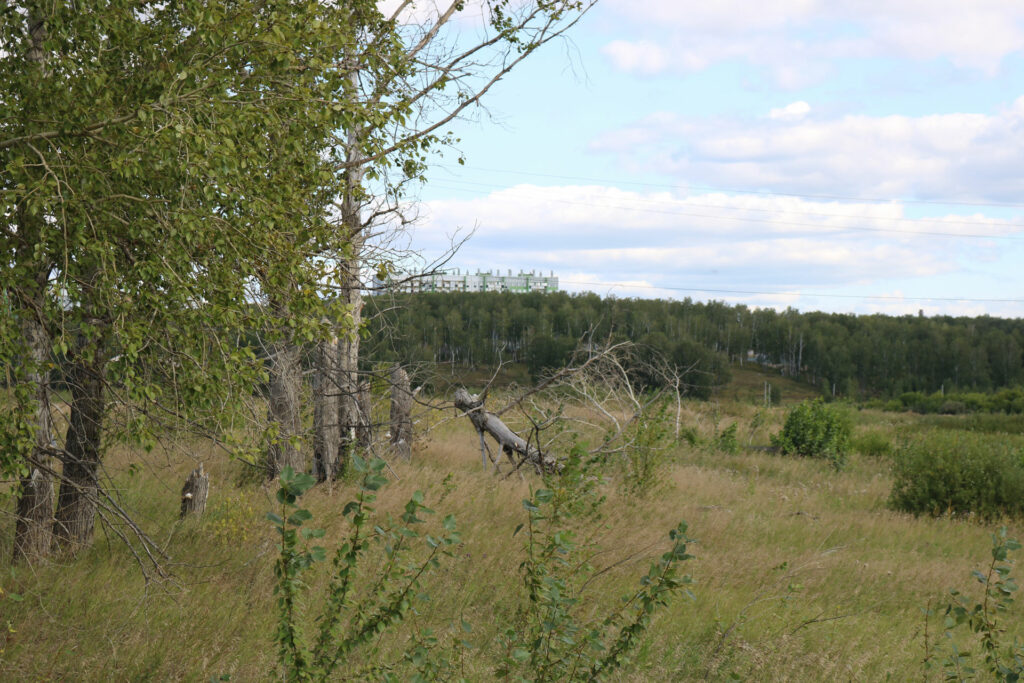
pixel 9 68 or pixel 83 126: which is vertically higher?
pixel 9 68

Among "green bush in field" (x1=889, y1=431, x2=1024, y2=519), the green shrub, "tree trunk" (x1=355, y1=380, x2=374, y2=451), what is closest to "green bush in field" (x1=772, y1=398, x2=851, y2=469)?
the green shrub

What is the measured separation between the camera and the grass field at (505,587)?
5.21 m

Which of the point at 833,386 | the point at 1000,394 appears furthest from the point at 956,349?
the point at 1000,394

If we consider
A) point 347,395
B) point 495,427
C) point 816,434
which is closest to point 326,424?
point 347,395

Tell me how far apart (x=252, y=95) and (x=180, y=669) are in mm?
3975

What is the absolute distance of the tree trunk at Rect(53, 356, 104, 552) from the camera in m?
6.79

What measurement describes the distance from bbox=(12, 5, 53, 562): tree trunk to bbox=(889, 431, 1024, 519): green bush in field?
44.6 feet

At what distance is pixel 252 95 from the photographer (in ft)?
19.6

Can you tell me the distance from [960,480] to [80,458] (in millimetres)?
13924

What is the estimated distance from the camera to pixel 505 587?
6.99m

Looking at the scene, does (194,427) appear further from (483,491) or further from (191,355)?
(483,491)

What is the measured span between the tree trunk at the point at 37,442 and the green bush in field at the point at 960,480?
1360cm

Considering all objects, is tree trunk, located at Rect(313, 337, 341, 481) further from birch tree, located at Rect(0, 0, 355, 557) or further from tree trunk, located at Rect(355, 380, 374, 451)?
birch tree, located at Rect(0, 0, 355, 557)

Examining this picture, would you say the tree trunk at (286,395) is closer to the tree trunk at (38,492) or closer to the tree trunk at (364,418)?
the tree trunk at (364,418)
